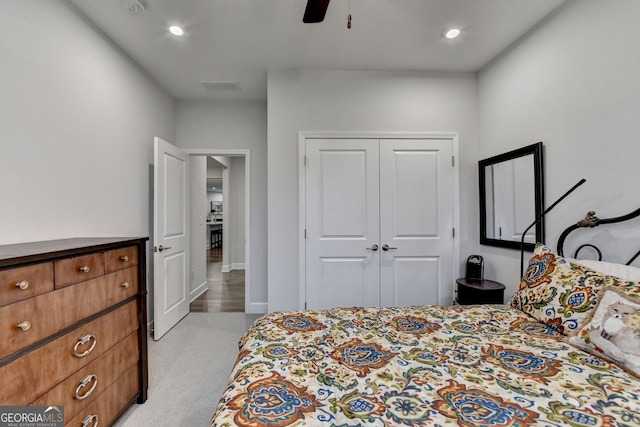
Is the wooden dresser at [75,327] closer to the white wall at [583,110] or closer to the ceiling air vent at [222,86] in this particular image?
the ceiling air vent at [222,86]

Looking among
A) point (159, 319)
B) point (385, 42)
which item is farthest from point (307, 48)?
point (159, 319)

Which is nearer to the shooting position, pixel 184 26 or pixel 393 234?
pixel 184 26

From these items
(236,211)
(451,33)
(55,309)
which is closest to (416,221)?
(451,33)

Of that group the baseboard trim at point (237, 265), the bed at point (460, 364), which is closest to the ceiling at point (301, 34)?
the bed at point (460, 364)

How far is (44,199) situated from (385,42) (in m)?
2.83

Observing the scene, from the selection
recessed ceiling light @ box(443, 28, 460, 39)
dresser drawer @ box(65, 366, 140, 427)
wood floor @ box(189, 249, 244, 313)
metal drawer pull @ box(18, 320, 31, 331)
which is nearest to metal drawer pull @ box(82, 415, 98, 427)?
dresser drawer @ box(65, 366, 140, 427)

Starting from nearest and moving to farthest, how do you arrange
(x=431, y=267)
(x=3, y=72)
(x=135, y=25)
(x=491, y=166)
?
(x=3, y=72) → (x=135, y=25) → (x=491, y=166) → (x=431, y=267)

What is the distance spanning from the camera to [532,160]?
2.29 metres

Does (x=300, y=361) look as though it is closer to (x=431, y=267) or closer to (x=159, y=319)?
(x=431, y=267)

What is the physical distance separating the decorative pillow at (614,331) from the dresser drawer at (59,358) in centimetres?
231

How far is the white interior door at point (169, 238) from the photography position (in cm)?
287

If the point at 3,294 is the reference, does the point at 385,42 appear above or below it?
above

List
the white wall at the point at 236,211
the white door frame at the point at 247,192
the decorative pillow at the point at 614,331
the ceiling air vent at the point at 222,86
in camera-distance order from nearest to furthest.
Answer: the decorative pillow at the point at 614,331 → the ceiling air vent at the point at 222,86 → the white door frame at the point at 247,192 → the white wall at the point at 236,211

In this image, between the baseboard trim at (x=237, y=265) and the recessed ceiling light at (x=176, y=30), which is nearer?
the recessed ceiling light at (x=176, y=30)
